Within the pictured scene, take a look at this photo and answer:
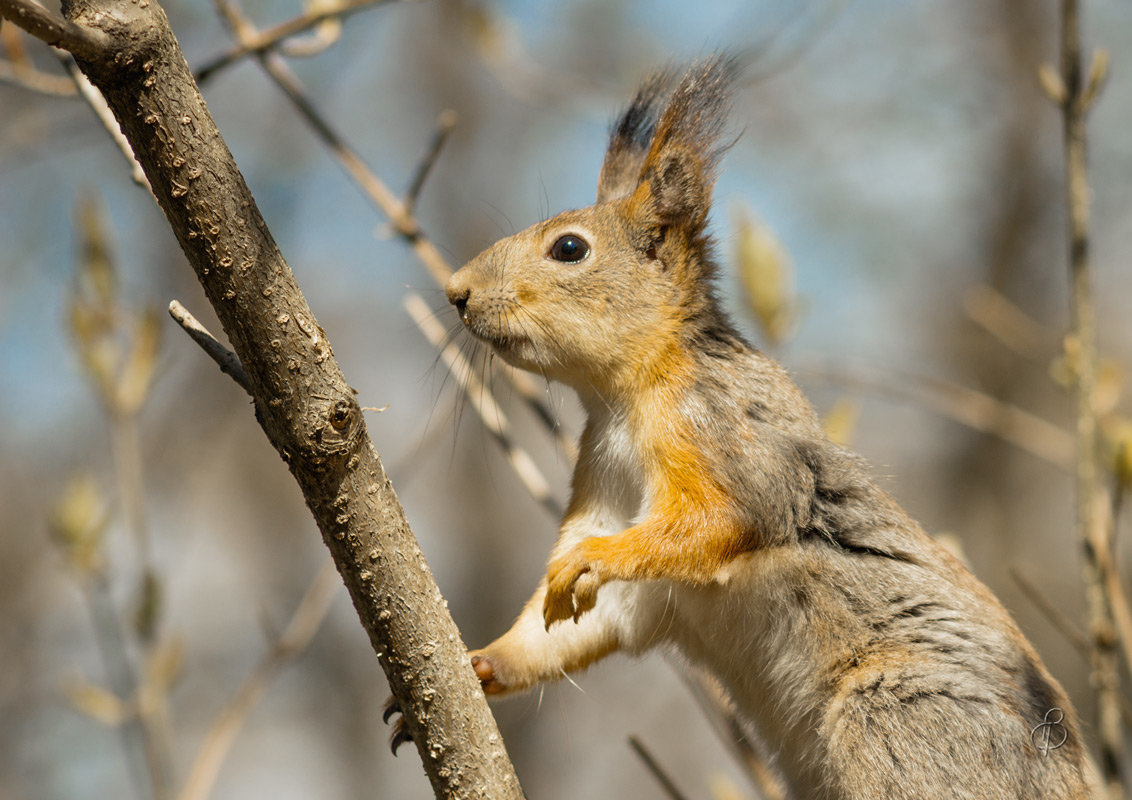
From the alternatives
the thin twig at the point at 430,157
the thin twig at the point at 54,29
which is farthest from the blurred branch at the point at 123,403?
the thin twig at the point at 54,29

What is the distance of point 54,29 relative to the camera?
127cm

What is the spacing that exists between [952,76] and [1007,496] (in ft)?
14.3

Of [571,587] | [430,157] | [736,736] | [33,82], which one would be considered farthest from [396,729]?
[33,82]

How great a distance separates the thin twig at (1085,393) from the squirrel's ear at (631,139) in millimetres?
1202

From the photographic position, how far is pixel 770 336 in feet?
10.7

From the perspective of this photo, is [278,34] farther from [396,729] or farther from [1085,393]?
[1085,393]

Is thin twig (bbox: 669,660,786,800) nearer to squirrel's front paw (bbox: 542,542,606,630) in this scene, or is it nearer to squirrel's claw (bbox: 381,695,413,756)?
squirrel's front paw (bbox: 542,542,606,630)

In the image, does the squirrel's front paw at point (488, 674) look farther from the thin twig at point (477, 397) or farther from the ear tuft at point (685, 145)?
the ear tuft at point (685, 145)

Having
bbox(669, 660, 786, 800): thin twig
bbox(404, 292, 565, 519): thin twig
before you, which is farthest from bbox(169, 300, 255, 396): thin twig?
bbox(669, 660, 786, 800): thin twig

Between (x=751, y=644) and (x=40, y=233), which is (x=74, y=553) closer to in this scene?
(x=751, y=644)

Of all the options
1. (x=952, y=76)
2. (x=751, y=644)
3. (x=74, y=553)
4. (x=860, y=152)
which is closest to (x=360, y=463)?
(x=751, y=644)

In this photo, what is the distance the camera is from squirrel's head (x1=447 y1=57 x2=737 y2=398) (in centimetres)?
277

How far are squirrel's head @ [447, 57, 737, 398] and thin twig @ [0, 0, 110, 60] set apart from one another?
144 centimetres

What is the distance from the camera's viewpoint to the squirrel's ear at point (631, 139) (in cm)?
324
